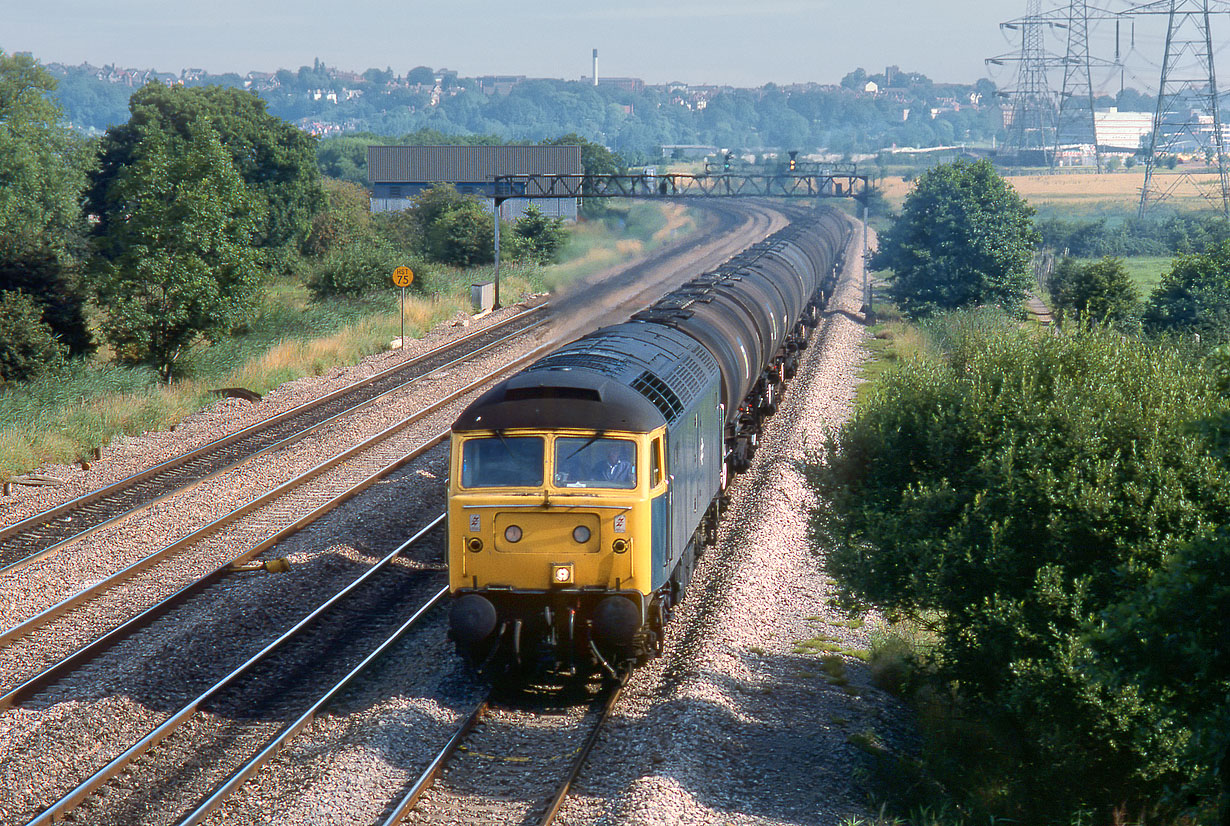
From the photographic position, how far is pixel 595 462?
39.8ft

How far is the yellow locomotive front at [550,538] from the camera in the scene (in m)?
11.9

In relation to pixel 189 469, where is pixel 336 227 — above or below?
above

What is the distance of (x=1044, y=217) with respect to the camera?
103 meters

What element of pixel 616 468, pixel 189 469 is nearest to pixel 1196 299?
pixel 616 468

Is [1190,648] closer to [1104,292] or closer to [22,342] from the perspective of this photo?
[22,342]

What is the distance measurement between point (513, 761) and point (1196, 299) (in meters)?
29.4

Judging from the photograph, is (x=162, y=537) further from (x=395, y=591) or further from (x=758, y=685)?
(x=758, y=685)

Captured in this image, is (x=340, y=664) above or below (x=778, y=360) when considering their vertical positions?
below

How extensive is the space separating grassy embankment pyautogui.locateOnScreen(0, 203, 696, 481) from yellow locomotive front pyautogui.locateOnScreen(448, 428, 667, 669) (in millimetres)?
13066

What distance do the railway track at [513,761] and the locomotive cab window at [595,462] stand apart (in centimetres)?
244

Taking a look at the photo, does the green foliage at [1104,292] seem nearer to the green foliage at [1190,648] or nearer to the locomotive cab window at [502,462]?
the locomotive cab window at [502,462]

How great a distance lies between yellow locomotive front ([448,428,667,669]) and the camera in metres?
11.9

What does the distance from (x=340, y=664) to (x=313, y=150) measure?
59087 millimetres

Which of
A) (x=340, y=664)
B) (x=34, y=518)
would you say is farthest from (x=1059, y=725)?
(x=34, y=518)
